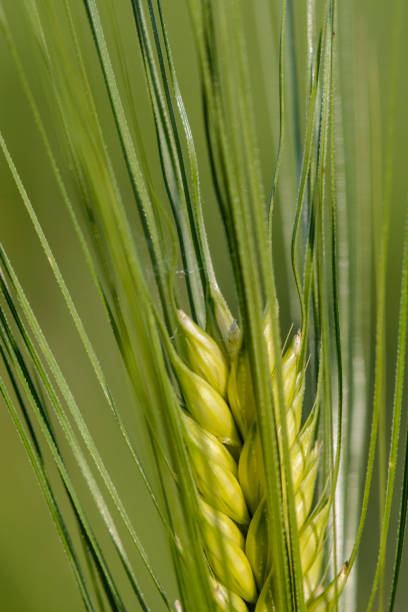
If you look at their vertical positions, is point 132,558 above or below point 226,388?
below

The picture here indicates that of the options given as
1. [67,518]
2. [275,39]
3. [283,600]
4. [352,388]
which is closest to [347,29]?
[275,39]

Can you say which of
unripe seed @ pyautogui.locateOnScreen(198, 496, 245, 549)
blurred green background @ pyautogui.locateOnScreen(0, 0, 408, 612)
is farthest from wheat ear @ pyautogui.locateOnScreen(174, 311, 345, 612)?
blurred green background @ pyautogui.locateOnScreen(0, 0, 408, 612)

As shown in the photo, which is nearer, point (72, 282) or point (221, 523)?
point (221, 523)

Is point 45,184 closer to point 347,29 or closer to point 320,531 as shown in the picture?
point 347,29

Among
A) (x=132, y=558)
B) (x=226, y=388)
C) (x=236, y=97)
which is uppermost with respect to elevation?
(x=236, y=97)

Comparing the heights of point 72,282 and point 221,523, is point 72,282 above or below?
above

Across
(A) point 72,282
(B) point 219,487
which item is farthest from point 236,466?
(A) point 72,282

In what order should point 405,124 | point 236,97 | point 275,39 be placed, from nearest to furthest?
point 236,97 → point 275,39 → point 405,124

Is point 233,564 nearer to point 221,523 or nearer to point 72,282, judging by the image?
point 221,523
